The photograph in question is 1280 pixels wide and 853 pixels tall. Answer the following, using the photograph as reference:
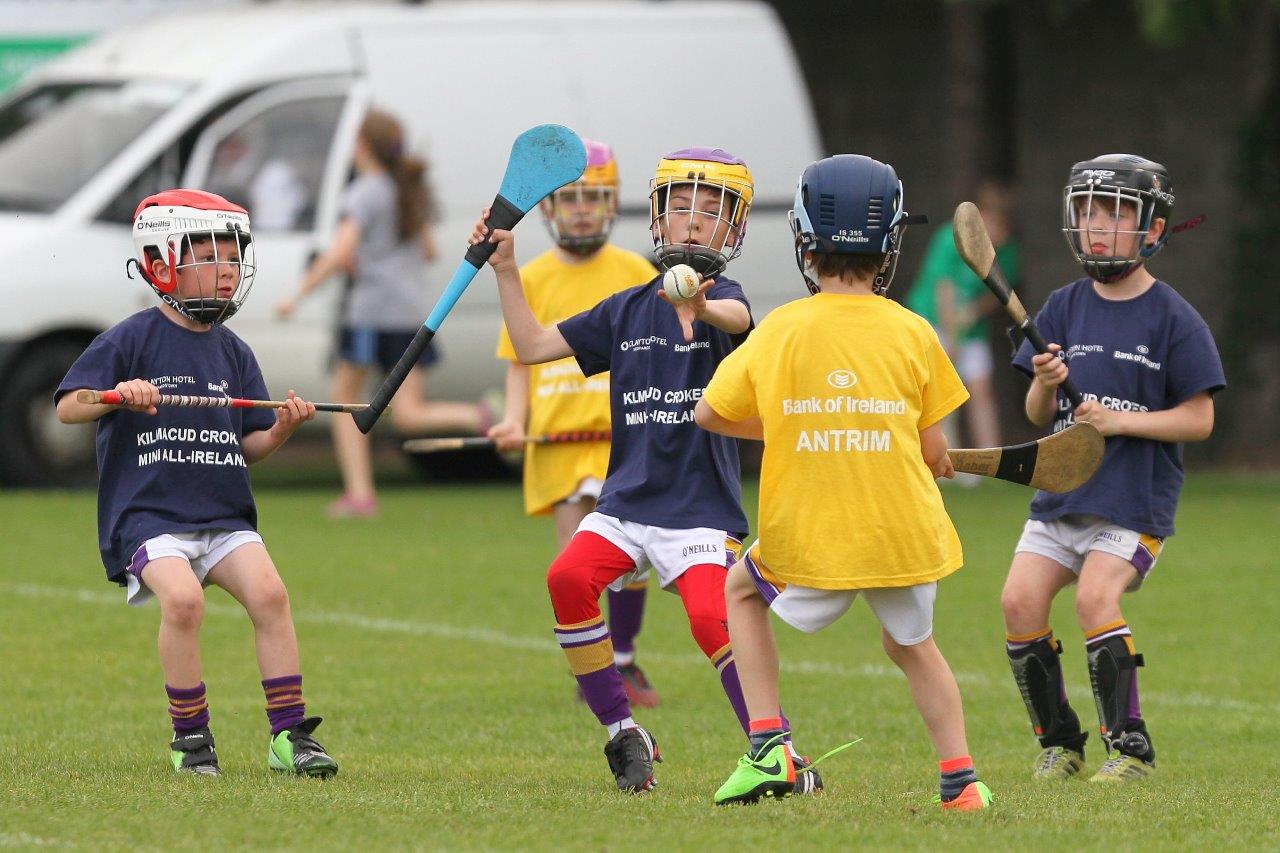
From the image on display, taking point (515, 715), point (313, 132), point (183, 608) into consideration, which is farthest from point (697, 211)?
point (313, 132)

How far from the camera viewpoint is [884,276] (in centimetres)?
578

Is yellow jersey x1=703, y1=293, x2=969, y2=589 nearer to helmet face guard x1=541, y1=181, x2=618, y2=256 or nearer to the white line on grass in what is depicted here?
helmet face guard x1=541, y1=181, x2=618, y2=256

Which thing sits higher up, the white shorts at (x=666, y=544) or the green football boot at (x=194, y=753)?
the white shorts at (x=666, y=544)

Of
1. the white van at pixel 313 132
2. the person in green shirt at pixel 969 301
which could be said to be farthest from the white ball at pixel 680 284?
the person in green shirt at pixel 969 301

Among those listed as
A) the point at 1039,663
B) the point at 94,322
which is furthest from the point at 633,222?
the point at 1039,663

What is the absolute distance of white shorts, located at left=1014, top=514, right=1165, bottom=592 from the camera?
6.61 m

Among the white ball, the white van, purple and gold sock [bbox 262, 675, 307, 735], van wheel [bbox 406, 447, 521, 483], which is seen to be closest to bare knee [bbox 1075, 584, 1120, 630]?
the white ball

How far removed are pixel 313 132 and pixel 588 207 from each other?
22.9ft

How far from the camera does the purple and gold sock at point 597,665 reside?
6.19 meters

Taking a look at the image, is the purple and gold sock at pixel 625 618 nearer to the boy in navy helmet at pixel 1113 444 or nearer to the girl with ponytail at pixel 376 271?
the boy in navy helmet at pixel 1113 444

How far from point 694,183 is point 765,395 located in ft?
2.65

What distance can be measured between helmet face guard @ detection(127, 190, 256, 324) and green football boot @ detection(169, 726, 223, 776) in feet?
3.83

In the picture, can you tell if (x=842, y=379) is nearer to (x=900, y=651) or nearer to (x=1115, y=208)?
(x=900, y=651)

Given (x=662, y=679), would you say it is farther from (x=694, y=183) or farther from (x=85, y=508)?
(x=85, y=508)
